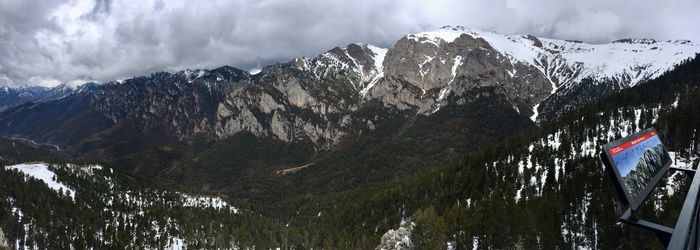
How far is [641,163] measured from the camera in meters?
13.4

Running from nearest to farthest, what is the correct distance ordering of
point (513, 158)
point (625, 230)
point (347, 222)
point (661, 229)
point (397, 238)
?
point (661, 229), point (625, 230), point (397, 238), point (513, 158), point (347, 222)

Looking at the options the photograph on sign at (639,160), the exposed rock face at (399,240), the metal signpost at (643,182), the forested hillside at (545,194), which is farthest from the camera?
the exposed rock face at (399,240)

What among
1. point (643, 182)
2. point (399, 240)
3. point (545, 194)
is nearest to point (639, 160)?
point (643, 182)

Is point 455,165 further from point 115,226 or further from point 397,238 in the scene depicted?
point 115,226

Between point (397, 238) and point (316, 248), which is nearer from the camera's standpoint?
point (397, 238)

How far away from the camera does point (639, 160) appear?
13.4m

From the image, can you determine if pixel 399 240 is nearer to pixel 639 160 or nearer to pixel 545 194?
pixel 545 194

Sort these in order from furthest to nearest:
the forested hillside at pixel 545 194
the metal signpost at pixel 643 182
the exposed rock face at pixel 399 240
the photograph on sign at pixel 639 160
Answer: the exposed rock face at pixel 399 240
the forested hillside at pixel 545 194
the photograph on sign at pixel 639 160
the metal signpost at pixel 643 182

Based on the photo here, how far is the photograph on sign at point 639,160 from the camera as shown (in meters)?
11.7

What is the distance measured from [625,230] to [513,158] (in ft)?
297

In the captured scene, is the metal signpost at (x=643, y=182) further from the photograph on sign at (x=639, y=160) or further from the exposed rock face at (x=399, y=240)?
the exposed rock face at (x=399, y=240)

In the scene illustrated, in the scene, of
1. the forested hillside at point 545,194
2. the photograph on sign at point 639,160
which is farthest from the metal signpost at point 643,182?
the forested hillside at point 545,194

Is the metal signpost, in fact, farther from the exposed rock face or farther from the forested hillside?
the exposed rock face

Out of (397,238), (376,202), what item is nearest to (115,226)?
(376,202)
